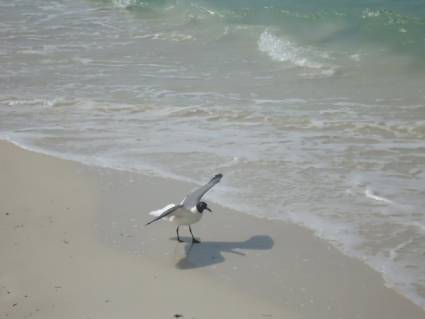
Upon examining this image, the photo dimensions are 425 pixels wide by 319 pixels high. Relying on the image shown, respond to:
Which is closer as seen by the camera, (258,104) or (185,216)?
(185,216)

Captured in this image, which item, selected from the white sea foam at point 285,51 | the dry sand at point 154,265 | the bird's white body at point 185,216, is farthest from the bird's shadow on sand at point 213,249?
the white sea foam at point 285,51

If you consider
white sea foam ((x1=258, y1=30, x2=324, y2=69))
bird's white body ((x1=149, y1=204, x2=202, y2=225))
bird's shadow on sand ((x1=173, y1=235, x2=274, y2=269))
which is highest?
bird's white body ((x1=149, y1=204, x2=202, y2=225))

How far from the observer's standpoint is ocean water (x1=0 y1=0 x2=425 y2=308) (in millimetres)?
6723

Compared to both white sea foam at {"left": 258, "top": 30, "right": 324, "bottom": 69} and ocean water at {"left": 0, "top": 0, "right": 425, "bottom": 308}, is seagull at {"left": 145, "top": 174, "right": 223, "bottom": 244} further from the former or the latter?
white sea foam at {"left": 258, "top": 30, "right": 324, "bottom": 69}

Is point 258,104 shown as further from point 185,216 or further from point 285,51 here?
point 185,216

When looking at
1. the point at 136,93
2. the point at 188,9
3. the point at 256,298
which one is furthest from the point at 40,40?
the point at 256,298

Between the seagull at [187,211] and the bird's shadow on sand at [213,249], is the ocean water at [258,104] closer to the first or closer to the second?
the bird's shadow on sand at [213,249]

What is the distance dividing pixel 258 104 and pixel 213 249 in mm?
4694

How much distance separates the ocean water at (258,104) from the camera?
265 inches

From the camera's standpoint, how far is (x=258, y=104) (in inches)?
407

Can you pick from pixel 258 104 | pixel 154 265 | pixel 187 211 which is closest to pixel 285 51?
pixel 258 104

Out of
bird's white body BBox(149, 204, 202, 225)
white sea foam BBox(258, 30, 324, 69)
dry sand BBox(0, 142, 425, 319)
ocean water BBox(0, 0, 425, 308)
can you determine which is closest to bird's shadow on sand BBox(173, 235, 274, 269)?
dry sand BBox(0, 142, 425, 319)

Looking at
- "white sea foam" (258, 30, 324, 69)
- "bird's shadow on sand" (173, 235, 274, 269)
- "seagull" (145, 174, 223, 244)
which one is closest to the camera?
"bird's shadow on sand" (173, 235, 274, 269)

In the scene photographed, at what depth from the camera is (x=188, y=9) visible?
17766mm
